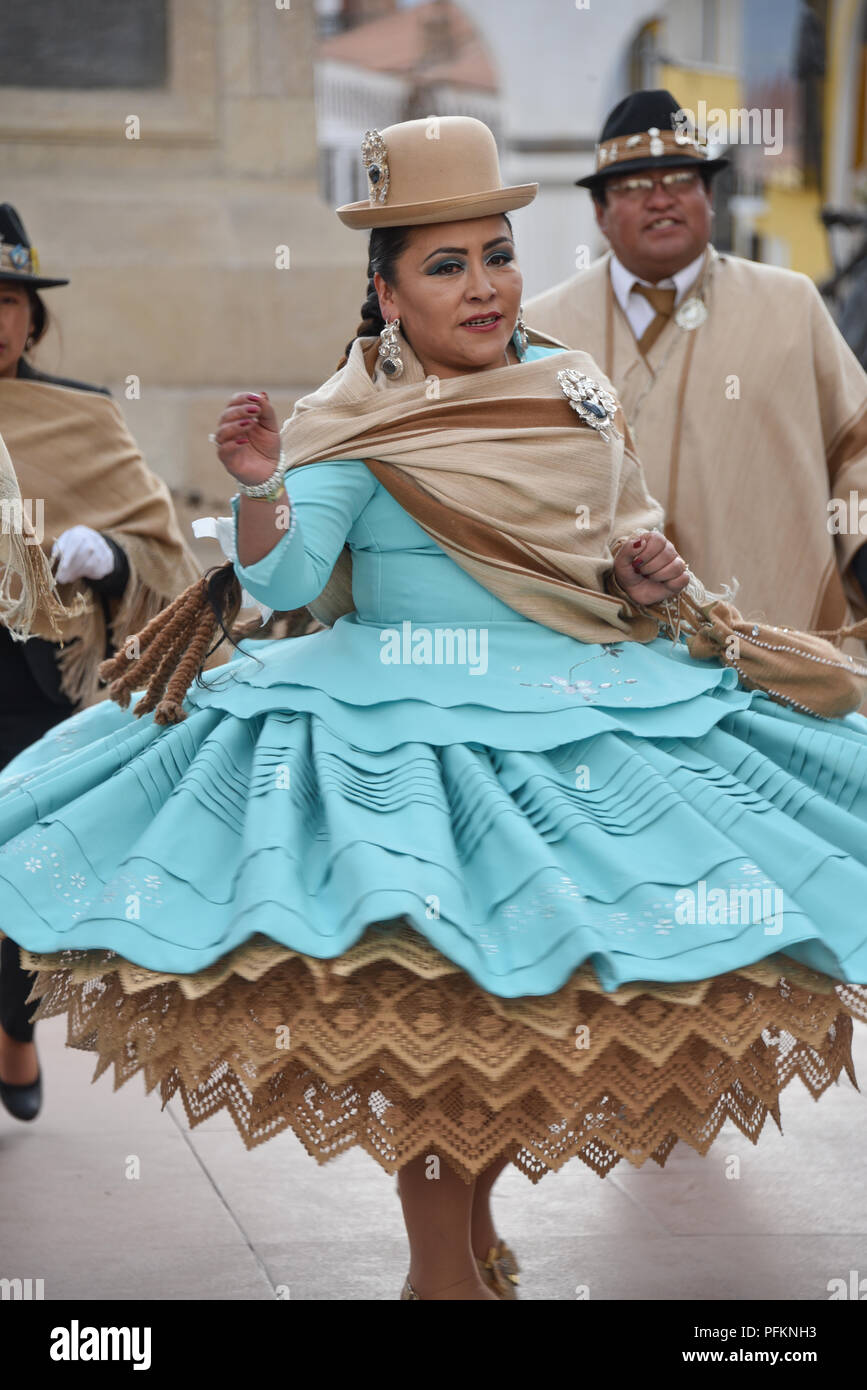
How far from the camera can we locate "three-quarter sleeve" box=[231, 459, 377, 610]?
3.05 m

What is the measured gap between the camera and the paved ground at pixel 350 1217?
358cm

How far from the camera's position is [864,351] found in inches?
326

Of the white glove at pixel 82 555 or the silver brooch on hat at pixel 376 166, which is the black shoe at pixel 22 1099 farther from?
the silver brooch on hat at pixel 376 166

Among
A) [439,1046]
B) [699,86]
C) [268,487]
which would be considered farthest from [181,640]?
[699,86]

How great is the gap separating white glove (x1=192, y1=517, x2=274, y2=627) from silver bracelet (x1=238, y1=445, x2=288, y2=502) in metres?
0.13

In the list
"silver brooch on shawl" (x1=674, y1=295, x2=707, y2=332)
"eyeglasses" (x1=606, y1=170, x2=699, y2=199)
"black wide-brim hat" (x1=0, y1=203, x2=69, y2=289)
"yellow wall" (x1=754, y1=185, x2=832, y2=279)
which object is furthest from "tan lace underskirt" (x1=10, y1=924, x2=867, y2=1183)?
"yellow wall" (x1=754, y1=185, x2=832, y2=279)

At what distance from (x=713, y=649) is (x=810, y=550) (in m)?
1.56

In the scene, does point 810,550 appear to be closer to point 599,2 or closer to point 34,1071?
point 34,1071

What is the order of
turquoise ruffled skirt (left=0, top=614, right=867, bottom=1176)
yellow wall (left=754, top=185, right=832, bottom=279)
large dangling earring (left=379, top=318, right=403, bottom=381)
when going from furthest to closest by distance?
yellow wall (left=754, top=185, right=832, bottom=279)
large dangling earring (left=379, top=318, right=403, bottom=381)
turquoise ruffled skirt (left=0, top=614, right=867, bottom=1176)

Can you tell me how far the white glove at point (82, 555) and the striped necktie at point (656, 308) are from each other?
1483 mm

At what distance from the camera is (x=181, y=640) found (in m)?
3.38

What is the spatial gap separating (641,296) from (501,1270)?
261 centimetres

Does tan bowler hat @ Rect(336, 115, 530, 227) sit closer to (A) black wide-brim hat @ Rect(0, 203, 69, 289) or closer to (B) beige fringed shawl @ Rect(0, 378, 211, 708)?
(A) black wide-brim hat @ Rect(0, 203, 69, 289)

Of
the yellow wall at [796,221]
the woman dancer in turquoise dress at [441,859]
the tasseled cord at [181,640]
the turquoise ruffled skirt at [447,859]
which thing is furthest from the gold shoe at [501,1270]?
the yellow wall at [796,221]
